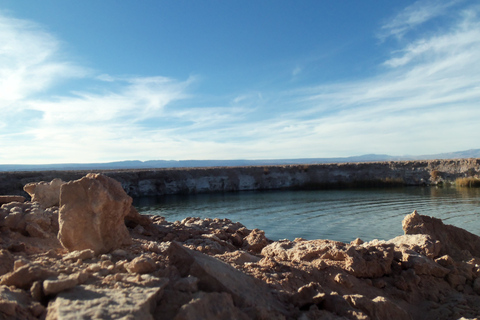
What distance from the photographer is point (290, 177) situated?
3584cm

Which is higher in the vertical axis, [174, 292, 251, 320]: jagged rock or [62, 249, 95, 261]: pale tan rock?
[62, 249, 95, 261]: pale tan rock

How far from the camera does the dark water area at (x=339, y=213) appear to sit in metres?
13.9

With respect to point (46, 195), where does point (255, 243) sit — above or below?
below

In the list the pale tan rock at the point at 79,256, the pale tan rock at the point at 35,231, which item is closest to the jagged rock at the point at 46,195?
the pale tan rock at the point at 35,231

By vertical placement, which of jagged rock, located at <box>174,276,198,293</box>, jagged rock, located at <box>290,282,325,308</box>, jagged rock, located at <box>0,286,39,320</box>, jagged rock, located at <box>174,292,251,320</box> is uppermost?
jagged rock, located at <box>0,286,39,320</box>

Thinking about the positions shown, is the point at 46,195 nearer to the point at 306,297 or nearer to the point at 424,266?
the point at 306,297

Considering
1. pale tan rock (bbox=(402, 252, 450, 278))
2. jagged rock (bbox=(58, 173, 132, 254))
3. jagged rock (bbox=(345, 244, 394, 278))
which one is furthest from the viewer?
pale tan rock (bbox=(402, 252, 450, 278))

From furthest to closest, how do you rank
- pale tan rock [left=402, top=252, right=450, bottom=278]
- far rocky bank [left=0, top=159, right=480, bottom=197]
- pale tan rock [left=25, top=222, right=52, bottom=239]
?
far rocky bank [left=0, top=159, right=480, bottom=197] → pale tan rock [left=25, top=222, right=52, bottom=239] → pale tan rock [left=402, top=252, right=450, bottom=278]

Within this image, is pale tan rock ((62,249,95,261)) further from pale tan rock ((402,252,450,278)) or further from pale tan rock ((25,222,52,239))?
pale tan rock ((402,252,450,278))

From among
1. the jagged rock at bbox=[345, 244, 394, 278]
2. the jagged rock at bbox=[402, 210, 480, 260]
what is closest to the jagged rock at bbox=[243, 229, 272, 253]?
the jagged rock at bbox=[345, 244, 394, 278]

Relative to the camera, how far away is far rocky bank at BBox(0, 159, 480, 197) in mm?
32844

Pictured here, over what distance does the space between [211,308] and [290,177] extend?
3318cm

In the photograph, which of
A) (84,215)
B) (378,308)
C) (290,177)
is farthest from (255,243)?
(290,177)

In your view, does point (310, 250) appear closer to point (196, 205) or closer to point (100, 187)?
point (100, 187)
